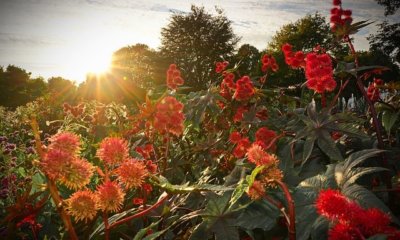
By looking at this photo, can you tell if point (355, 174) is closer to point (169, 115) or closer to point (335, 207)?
point (335, 207)

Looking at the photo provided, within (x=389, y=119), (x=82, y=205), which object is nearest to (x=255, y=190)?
(x=82, y=205)

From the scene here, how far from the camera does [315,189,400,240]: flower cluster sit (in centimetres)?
89

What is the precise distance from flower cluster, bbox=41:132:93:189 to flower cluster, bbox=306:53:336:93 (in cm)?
167

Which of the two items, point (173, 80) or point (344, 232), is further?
point (173, 80)

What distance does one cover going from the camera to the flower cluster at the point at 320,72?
2.15m

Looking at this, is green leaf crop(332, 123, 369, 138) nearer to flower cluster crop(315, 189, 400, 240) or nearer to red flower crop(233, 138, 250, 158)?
red flower crop(233, 138, 250, 158)

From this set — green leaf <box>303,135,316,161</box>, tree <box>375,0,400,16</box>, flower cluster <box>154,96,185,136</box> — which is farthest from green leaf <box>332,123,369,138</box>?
tree <box>375,0,400,16</box>

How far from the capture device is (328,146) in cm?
174

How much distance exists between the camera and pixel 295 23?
4541 centimetres

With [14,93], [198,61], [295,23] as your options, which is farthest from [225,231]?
[14,93]

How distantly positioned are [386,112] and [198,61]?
39.9 metres

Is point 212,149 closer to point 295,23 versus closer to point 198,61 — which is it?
point 198,61

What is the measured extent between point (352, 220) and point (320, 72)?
1.43m

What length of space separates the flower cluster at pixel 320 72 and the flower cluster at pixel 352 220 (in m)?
1.36
